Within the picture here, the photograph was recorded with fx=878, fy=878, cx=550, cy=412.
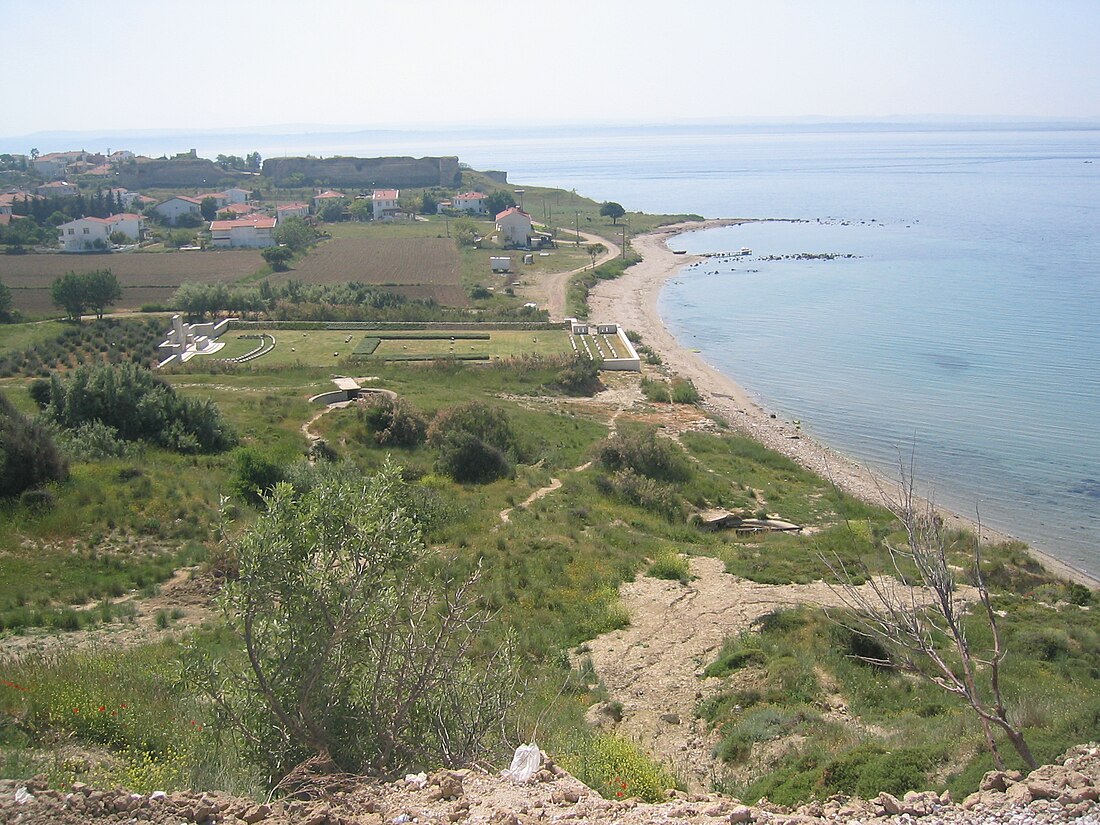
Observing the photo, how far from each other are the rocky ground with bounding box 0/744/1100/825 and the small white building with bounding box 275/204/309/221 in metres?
87.9

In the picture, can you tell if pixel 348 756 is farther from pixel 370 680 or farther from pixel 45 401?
pixel 45 401

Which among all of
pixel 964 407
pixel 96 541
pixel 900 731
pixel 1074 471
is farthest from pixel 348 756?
pixel 964 407

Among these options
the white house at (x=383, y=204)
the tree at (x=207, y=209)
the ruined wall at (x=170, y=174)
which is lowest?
the tree at (x=207, y=209)

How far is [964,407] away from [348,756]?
32.2 meters

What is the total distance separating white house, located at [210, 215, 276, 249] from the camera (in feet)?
246

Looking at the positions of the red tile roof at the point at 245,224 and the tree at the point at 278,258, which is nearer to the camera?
the tree at the point at 278,258

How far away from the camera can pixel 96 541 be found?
13.8m

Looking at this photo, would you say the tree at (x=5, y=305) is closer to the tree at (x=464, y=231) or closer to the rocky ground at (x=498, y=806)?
the tree at (x=464, y=231)

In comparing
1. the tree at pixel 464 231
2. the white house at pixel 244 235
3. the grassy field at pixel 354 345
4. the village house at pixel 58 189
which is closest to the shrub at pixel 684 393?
the grassy field at pixel 354 345

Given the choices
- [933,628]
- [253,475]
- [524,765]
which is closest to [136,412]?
[253,475]

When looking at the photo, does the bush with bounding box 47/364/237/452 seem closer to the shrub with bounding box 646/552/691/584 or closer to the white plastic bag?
the shrub with bounding box 646/552/691/584

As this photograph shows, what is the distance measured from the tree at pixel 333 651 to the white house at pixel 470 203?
308 ft

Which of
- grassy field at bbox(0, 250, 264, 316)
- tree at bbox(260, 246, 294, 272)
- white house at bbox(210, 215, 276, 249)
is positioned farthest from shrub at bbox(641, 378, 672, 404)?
white house at bbox(210, 215, 276, 249)

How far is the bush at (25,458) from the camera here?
14.5 metres
